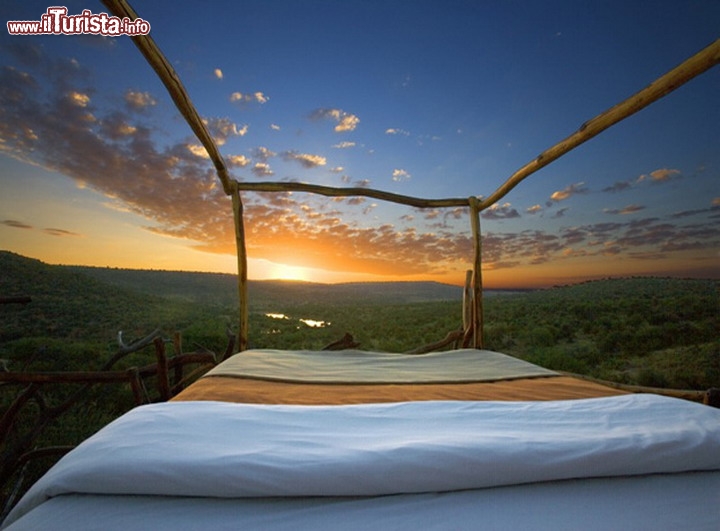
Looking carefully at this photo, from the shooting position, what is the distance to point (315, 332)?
9055mm

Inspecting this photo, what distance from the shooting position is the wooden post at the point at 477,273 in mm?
3705

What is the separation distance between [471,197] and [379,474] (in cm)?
339

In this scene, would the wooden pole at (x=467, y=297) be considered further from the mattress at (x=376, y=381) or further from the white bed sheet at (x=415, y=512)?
the white bed sheet at (x=415, y=512)

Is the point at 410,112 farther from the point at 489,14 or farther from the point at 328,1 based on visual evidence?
the point at 328,1

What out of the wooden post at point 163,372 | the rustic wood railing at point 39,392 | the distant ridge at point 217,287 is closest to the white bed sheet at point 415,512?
the rustic wood railing at point 39,392

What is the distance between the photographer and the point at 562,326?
9.59 meters

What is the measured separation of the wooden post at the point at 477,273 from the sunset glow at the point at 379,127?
265 mm

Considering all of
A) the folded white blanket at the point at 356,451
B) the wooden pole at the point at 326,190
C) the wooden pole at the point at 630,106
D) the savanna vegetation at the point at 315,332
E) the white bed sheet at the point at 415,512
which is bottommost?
the savanna vegetation at the point at 315,332

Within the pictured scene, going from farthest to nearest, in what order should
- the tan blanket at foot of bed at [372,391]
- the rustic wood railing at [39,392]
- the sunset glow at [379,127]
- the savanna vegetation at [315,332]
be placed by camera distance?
the savanna vegetation at [315,332] < the sunset glow at [379,127] < the rustic wood railing at [39,392] < the tan blanket at foot of bed at [372,391]

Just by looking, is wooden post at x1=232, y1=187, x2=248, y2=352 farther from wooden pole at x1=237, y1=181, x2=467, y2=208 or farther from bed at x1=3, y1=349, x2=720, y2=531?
bed at x1=3, y1=349, x2=720, y2=531

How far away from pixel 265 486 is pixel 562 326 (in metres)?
10.6

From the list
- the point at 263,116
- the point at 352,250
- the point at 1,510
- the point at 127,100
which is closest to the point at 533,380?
the point at 1,510

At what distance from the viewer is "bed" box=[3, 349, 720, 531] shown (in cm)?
66

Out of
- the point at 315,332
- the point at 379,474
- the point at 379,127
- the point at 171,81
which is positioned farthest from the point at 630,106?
the point at 315,332
